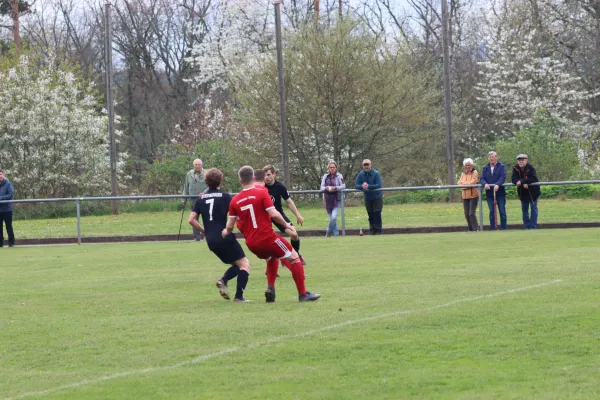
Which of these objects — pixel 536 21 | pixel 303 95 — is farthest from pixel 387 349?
pixel 536 21

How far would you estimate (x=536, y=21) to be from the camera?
47.4 m

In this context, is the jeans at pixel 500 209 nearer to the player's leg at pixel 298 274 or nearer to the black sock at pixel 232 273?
the black sock at pixel 232 273

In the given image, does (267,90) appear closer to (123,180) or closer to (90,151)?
(90,151)

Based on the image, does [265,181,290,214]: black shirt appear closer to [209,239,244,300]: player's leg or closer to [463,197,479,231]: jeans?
[209,239,244,300]: player's leg

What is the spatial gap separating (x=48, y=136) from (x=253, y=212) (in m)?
33.1

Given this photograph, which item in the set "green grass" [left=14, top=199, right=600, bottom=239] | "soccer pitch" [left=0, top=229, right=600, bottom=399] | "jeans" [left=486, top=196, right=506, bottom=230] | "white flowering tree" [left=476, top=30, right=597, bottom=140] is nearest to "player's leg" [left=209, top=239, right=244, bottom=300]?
"soccer pitch" [left=0, top=229, right=600, bottom=399]

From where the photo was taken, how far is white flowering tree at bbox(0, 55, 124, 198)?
1657 inches

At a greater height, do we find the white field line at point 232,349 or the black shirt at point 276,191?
the black shirt at point 276,191

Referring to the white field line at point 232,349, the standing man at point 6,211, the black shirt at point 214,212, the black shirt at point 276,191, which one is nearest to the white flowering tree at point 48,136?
the standing man at point 6,211

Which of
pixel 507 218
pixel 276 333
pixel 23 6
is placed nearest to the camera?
pixel 276 333

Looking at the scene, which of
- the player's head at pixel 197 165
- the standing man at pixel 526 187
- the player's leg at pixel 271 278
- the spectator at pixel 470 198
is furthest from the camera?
the spectator at pixel 470 198

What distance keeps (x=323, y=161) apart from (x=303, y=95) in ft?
8.58

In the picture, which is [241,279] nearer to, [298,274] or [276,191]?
[298,274]

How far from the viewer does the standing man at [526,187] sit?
24.4 meters
